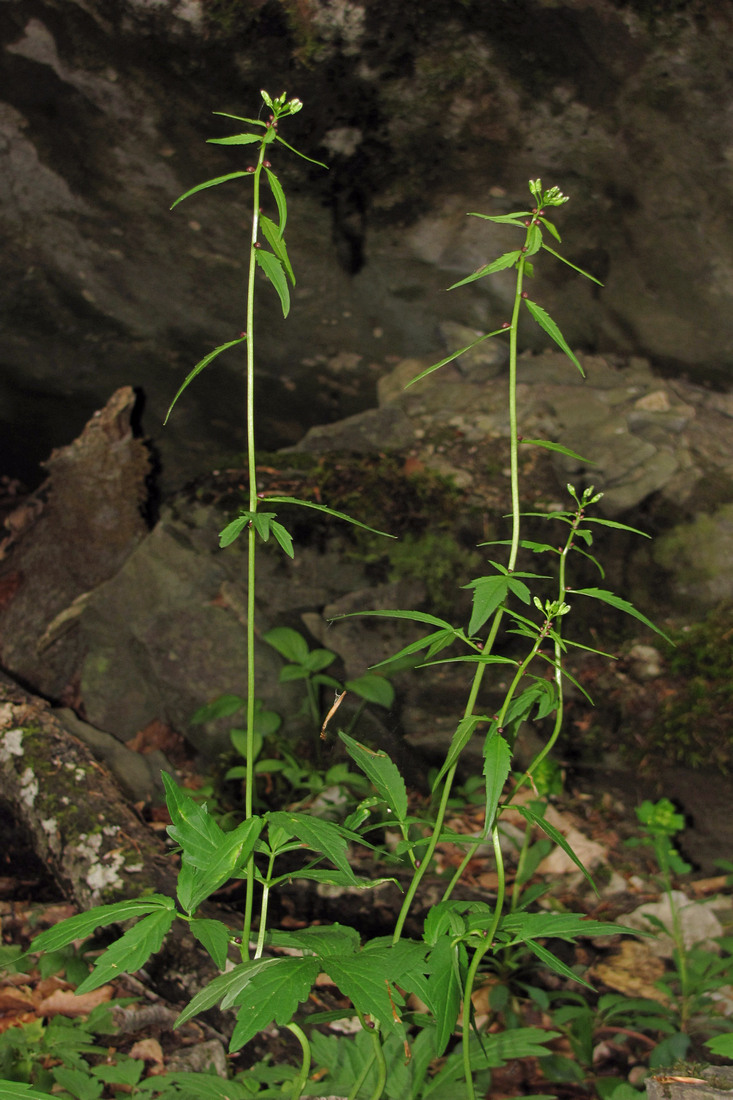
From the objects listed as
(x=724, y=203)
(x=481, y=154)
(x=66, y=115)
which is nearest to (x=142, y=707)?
(x=66, y=115)

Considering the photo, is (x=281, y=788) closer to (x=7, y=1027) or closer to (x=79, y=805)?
(x=79, y=805)

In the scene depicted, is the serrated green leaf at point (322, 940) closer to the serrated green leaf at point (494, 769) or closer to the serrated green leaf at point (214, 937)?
the serrated green leaf at point (214, 937)

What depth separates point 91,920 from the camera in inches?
44.0

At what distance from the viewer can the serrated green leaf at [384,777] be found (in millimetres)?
1321

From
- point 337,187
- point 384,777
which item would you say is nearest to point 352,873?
point 384,777

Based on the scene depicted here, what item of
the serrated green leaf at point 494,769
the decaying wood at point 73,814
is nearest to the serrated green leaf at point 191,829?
the serrated green leaf at point 494,769

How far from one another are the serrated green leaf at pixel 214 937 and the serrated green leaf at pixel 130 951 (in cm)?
6

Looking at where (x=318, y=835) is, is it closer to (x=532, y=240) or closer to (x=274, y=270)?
(x=274, y=270)

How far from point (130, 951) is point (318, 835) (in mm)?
318

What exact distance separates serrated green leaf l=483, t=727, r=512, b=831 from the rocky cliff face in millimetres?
3519

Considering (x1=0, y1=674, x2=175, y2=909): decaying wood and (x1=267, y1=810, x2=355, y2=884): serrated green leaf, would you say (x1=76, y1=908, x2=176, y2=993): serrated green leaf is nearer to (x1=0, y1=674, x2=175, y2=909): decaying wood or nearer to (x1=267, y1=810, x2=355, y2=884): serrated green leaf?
(x1=267, y1=810, x2=355, y2=884): serrated green leaf

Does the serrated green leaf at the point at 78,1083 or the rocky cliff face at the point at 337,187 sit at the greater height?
the rocky cliff face at the point at 337,187

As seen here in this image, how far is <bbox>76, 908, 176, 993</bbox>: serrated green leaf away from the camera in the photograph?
1.05 m

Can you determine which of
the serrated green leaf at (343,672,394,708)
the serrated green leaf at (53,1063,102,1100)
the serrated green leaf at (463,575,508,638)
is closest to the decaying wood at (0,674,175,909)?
the serrated green leaf at (53,1063,102,1100)
